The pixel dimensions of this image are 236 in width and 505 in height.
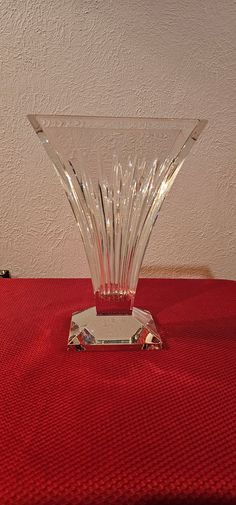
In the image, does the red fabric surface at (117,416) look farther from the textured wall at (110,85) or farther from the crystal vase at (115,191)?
the textured wall at (110,85)

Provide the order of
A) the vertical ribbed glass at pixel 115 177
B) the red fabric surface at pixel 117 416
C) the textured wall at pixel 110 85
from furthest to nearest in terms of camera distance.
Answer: the textured wall at pixel 110 85 → the vertical ribbed glass at pixel 115 177 → the red fabric surface at pixel 117 416

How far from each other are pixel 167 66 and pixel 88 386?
0.60 metres

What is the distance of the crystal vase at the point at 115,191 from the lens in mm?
468

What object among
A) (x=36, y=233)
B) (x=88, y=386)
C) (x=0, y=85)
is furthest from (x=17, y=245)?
(x=88, y=386)

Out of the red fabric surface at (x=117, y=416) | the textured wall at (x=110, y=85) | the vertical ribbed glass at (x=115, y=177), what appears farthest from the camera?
the textured wall at (x=110, y=85)

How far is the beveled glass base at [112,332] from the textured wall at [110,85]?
0.33 m

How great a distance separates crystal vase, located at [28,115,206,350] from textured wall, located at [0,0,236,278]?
32 centimetres

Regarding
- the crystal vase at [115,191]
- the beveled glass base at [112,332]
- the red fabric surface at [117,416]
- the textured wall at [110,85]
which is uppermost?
the textured wall at [110,85]

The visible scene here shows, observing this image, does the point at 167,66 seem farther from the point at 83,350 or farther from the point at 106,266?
the point at 83,350

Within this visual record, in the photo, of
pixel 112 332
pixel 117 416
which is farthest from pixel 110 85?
pixel 117 416

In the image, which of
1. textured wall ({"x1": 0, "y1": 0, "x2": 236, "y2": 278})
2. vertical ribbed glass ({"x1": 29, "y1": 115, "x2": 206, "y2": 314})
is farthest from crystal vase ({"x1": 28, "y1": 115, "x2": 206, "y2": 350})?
textured wall ({"x1": 0, "y1": 0, "x2": 236, "y2": 278})

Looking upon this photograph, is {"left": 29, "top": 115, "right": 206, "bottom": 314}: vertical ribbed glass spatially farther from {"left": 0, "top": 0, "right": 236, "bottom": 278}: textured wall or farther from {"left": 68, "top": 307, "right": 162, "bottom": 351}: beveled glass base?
{"left": 0, "top": 0, "right": 236, "bottom": 278}: textured wall

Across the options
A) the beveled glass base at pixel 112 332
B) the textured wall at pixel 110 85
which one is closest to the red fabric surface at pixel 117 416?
the beveled glass base at pixel 112 332

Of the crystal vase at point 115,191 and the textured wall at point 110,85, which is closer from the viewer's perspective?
the crystal vase at point 115,191
